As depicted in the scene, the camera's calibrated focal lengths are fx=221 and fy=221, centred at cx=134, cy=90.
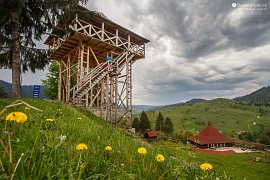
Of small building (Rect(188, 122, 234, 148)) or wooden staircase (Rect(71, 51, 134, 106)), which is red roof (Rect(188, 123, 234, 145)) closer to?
small building (Rect(188, 122, 234, 148))

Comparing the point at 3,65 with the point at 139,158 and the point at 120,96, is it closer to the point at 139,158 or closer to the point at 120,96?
the point at 120,96

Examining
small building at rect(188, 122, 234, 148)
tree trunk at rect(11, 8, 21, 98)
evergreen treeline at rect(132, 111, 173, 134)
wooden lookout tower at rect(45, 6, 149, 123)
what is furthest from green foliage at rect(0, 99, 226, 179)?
small building at rect(188, 122, 234, 148)

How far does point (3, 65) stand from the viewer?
1603 cm

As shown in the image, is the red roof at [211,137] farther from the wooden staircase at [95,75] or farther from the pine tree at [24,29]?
the pine tree at [24,29]

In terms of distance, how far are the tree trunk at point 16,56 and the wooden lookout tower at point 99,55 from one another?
278cm

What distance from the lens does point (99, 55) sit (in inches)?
1009

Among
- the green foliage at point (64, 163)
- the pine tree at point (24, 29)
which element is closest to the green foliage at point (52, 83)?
the pine tree at point (24, 29)

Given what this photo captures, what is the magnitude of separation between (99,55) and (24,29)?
1065 centimetres

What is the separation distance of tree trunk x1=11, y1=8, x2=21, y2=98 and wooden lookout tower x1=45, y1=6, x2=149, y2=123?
110 inches

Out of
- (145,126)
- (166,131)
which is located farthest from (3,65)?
(166,131)

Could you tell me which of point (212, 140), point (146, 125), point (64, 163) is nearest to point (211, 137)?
point (212, 140)

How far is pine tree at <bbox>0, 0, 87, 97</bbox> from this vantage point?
14.2 meters

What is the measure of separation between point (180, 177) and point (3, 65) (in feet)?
56.6

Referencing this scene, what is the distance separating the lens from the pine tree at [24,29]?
46.6 feet
